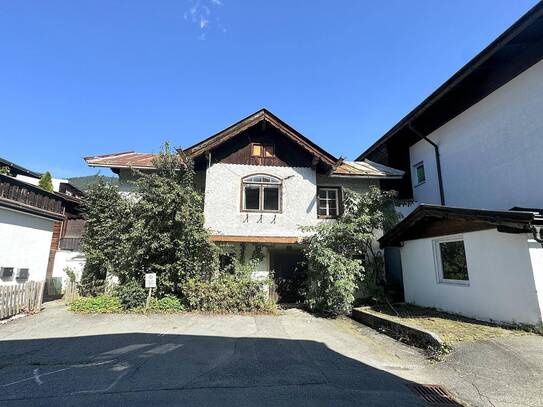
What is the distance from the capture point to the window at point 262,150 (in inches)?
568

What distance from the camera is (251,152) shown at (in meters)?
14.4

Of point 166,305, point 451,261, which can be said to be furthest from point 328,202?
point 166,305

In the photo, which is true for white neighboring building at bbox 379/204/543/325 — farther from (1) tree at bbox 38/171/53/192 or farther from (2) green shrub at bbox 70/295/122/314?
(1) tree at bbox 38/171/53/192

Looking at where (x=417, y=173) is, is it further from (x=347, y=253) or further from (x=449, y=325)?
(x=449, y=325)

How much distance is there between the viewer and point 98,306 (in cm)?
1116

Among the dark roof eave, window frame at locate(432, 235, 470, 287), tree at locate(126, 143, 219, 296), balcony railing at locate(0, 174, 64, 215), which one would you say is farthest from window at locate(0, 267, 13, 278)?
window frame at locate(432, 235, 470, 287)

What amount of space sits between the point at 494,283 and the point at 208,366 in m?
7.41

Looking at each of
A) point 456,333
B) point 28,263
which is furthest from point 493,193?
point 28,263

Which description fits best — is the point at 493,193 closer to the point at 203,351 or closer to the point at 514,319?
the point at 514,319

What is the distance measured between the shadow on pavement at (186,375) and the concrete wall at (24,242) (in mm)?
4798

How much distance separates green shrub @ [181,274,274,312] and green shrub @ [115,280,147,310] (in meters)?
1.49

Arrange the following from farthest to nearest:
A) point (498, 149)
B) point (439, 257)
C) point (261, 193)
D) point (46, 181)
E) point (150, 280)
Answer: point (46, 181) → point (261, 193) → point (498, 149) → point (150, 280) → point (439, 257)

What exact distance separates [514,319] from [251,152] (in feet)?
35.6

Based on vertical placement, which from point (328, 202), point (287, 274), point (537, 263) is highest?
point (328, 202)
